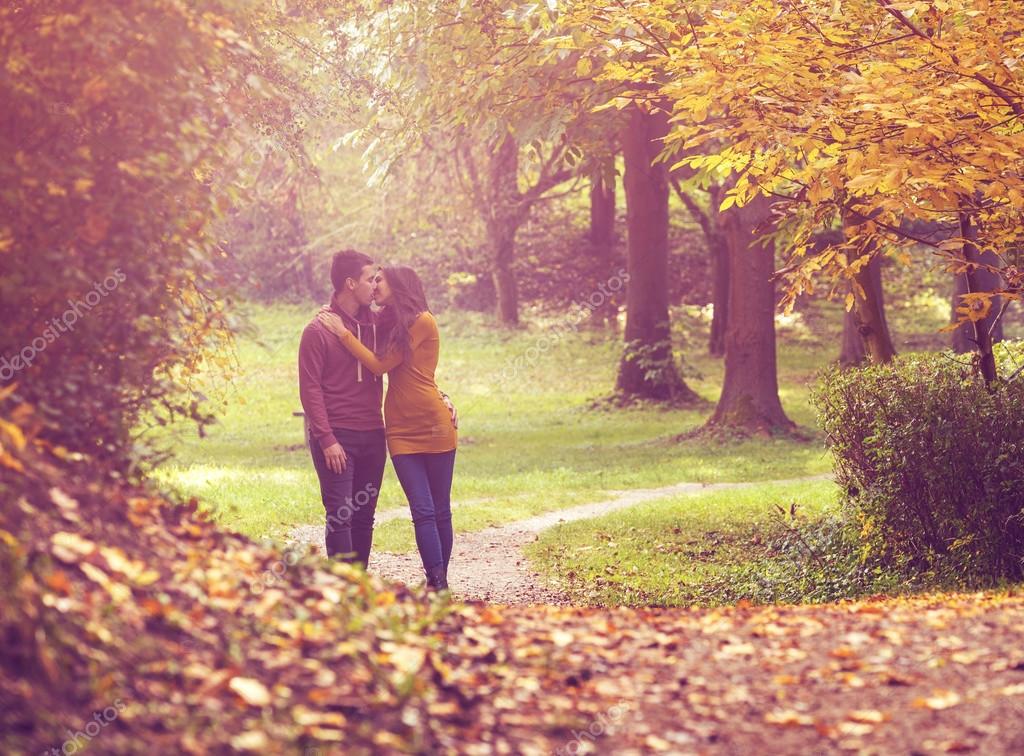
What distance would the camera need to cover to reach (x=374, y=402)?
7113 mm

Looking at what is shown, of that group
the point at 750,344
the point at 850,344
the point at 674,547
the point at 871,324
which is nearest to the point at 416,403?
the point at 674,547

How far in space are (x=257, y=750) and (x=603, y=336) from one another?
2834cm

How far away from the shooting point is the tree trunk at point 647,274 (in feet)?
64.5

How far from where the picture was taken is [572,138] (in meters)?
14.6

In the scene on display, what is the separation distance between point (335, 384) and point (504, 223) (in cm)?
2440

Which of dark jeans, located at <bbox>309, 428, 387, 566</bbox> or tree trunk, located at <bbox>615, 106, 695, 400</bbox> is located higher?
tree trunk, located at <bbox>615, 106, 695, 400</bbox>

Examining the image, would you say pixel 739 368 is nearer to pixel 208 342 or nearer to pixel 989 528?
pixel 989 528

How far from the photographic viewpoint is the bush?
24.1ft

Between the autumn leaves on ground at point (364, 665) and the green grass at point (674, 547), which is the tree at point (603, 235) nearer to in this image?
the green grass at point (674, 547)

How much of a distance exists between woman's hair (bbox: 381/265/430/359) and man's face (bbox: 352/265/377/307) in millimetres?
75

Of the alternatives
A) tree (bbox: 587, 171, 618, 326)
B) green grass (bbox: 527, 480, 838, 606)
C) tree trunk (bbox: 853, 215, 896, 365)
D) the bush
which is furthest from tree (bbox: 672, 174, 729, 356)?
the bush

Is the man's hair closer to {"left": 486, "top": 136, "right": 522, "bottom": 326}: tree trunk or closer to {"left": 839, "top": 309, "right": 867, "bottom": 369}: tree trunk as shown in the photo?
{"left": 839, "top": 309, "right": 867, "bottom": 369}: tree trunk

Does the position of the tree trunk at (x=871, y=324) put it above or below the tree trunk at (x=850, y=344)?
above

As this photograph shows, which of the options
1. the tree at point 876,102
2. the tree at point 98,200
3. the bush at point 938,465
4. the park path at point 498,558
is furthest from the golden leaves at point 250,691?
the bush at point 938,465
